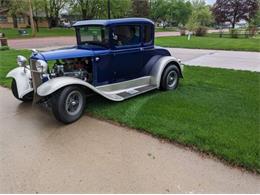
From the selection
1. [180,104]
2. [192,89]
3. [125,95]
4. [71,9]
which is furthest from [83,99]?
[71,9]

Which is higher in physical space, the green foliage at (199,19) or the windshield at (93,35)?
the green foliage at (199,19)

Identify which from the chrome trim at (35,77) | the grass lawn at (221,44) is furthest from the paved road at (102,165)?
the grass lawn at (221,44)

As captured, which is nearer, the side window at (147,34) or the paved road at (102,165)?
the paved road at (102,165)

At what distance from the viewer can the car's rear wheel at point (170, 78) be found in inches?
202

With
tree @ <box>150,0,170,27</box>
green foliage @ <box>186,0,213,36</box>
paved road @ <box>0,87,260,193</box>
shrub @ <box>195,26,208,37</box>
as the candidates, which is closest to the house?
green foliage @ <box>186,0,213,36</box>

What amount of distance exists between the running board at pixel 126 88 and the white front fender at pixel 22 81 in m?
1.41

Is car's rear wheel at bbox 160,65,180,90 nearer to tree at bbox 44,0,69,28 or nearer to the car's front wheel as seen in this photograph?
the car's front wheel

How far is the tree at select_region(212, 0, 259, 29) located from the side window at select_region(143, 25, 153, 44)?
1625 inches

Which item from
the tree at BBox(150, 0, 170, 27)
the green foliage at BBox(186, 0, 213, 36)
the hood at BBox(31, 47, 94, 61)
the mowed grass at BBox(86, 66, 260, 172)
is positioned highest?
the tree at BBox(150, 0, 170, 27)

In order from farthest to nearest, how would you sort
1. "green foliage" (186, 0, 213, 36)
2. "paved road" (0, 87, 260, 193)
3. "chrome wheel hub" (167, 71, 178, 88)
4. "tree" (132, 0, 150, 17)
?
"tree" (132, 0, 150, 17)
"green foliage" (186, 0, 213, 36)
"chrome wheel hub" (167, 71, 178, 88)
"paved road" (0, 87, 260, 193)

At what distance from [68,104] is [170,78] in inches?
106

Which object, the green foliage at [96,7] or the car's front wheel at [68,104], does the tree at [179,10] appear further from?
the car's front wheel at [68,104]

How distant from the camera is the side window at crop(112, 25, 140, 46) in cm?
426

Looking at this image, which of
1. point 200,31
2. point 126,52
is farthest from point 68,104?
point 200,31
